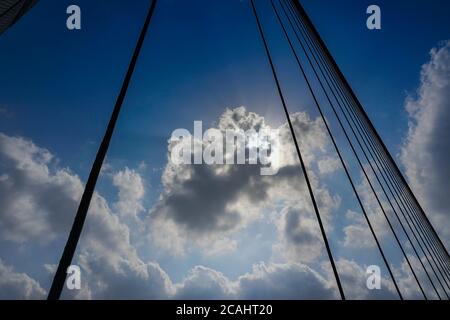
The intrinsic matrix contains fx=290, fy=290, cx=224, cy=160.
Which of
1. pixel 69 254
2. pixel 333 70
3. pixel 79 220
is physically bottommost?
pixel 69 254

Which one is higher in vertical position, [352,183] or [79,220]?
[352,183]
